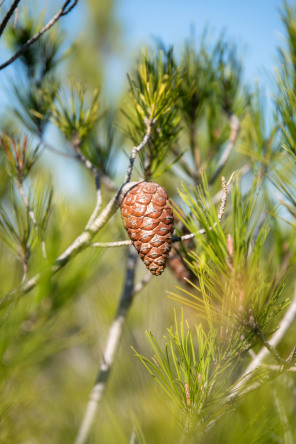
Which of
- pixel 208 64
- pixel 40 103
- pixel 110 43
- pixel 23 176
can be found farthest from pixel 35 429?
pixel 110 43

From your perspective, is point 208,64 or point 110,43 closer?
point 208,64

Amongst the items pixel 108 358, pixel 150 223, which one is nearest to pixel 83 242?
pixel 150 223

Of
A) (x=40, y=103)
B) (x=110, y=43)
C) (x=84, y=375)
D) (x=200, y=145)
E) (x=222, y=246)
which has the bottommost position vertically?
(x=84, y=375)

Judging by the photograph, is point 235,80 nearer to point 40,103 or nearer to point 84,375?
point 40,103

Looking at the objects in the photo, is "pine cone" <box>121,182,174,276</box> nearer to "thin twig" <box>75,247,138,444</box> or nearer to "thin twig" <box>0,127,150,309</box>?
"thin twig" <box>0,127,150,309</box>

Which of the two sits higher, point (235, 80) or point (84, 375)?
point (235, 80)

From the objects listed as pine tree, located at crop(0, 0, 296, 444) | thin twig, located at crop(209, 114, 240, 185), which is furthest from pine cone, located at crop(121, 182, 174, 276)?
thin twig, located at crop(209, 114, 240, 185)

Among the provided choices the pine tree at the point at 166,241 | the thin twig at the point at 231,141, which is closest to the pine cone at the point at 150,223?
the pine tree at the point at 166,241
